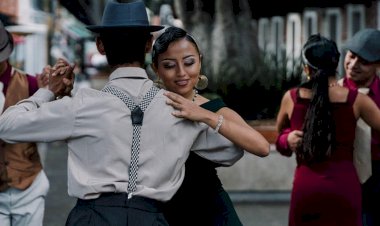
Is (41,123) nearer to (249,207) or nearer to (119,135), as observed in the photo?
(119,135)

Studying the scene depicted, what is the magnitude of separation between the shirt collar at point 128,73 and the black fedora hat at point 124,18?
0.16 m

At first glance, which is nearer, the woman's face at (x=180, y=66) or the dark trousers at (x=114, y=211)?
the dark trousers at (x=114, y=211)

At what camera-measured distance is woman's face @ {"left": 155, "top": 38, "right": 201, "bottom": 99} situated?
440 centimetres

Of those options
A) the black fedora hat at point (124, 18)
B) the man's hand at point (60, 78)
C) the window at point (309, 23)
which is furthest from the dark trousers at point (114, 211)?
the window at point (309, 23)

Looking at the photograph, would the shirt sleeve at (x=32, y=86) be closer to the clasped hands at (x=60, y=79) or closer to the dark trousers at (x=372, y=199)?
the clasped hands at (x=60, y=79)

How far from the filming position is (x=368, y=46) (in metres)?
6.33

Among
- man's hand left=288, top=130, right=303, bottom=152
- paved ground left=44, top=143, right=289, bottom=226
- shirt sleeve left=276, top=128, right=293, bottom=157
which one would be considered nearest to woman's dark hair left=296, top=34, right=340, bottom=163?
man's hand left=288, top=130, right=303, bottom=152

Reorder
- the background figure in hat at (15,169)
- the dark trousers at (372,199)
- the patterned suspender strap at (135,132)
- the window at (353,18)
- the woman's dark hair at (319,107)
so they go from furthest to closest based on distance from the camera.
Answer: the window at (353,18) < the dark trousers at (372,199) < the background figure in hat at (15,169) < the woman's dark hair at (319,107) < the patterned suspender strap at (135,132)

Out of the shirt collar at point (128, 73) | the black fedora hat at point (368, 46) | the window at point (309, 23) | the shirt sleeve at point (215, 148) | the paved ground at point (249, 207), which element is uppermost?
the shirt collar at point (128, 73)

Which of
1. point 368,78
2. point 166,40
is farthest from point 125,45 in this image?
point 368,78

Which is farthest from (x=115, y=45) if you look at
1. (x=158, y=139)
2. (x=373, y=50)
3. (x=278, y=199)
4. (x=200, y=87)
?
(x=278, y=199)

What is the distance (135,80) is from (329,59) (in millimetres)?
1978

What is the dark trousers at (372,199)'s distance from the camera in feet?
21.3

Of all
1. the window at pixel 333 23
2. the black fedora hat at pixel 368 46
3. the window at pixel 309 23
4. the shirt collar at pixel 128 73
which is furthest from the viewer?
the window at pixel 309 23
